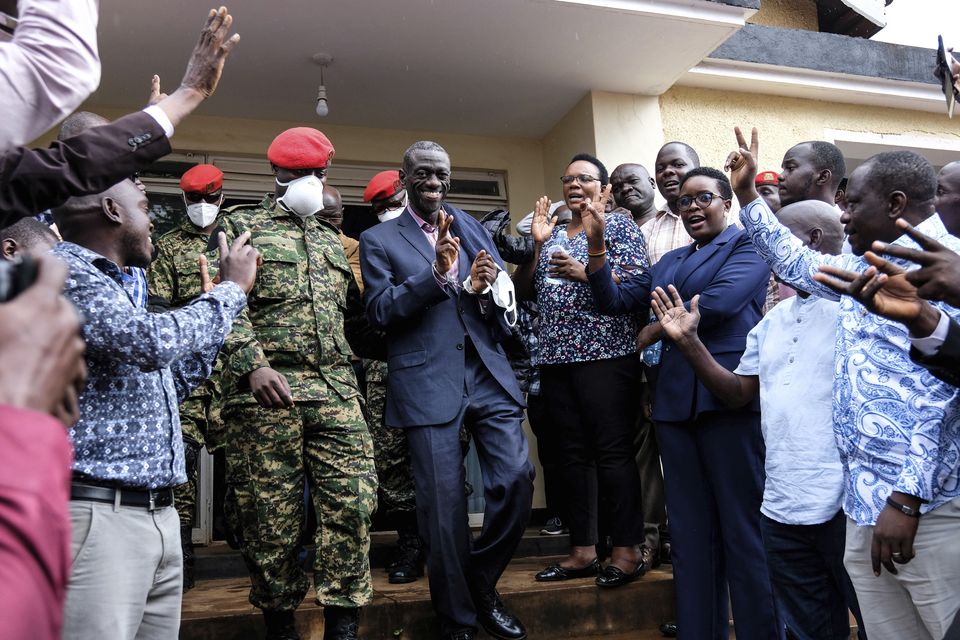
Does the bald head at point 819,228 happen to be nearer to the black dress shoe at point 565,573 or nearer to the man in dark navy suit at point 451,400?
the man in dark navy suit at point 451,400

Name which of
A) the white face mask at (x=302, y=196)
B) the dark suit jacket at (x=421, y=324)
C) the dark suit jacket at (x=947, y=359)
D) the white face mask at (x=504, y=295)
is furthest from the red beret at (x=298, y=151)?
the dark suit jacket at (x=947, y=359)

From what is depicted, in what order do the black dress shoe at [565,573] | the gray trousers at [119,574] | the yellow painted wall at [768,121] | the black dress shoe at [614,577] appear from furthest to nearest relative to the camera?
the yellow painted wall at [768,121] → the black dress shoe at [565,573] → the black dress shoe at [614,577] → the gray trousers at [119,574]

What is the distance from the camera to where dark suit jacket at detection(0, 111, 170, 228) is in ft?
7.00

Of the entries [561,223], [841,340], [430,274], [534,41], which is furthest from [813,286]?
[534,41]

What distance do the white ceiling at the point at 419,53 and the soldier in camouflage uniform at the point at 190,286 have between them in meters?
0.96

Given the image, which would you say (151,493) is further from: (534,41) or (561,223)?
(534,41)

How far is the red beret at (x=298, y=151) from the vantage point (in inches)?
164

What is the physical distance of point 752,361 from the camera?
3768 mm

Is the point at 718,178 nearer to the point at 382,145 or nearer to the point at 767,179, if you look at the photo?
the point at 767,179

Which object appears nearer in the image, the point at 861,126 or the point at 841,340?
the point at 841,340

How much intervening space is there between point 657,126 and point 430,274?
11.7 feet

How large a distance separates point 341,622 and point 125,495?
151 cm

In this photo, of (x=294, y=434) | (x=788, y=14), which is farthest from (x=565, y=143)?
(x=294, y=434)

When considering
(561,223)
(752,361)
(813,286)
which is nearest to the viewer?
(813,286)
